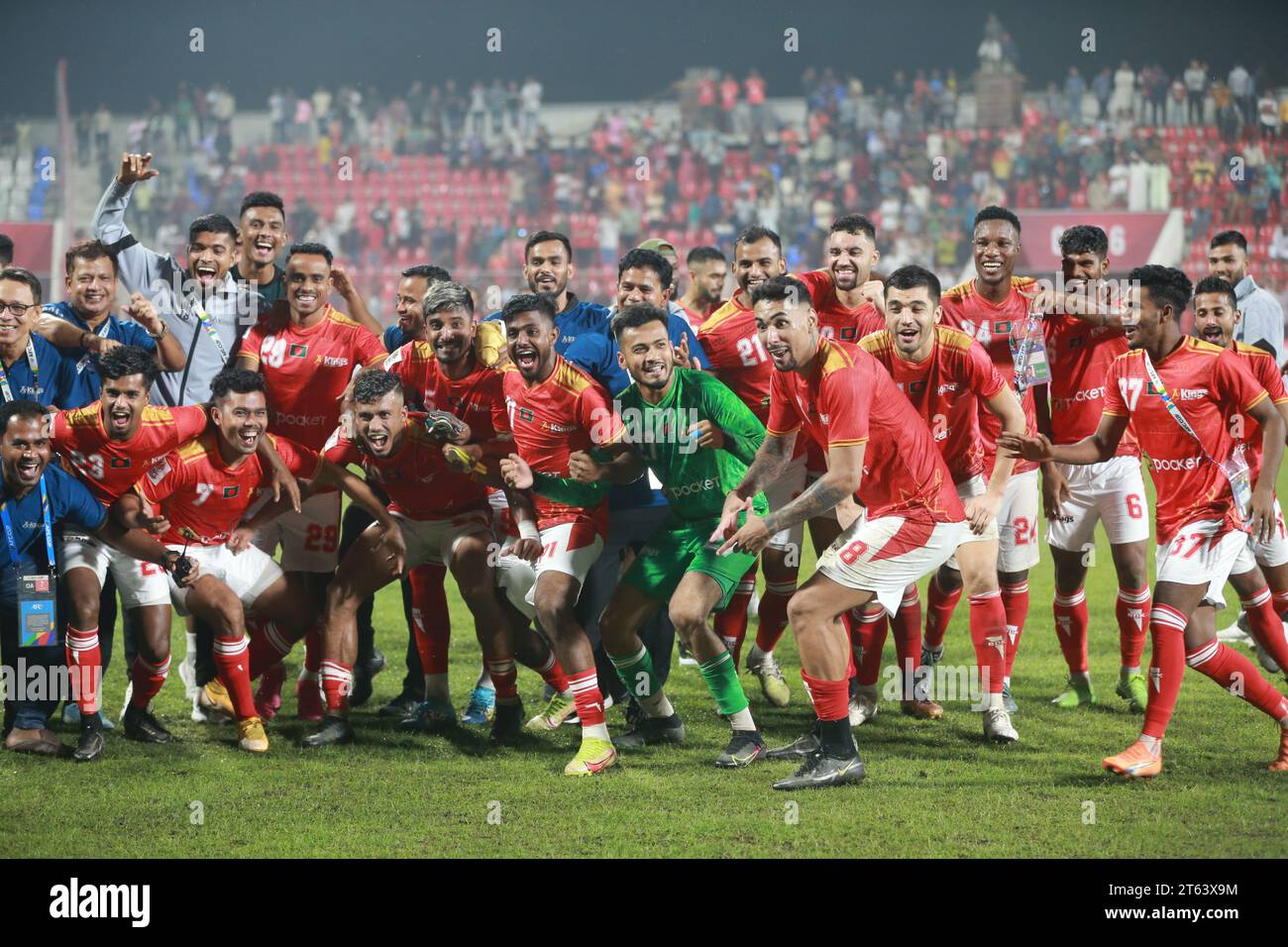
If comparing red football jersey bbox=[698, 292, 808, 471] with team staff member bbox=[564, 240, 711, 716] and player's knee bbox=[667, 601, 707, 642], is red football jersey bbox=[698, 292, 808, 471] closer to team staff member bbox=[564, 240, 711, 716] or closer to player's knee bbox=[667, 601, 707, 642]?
team staff member bbox=[564, 240, 711, 716]

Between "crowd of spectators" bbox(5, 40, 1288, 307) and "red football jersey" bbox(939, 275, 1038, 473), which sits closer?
"red football jersey" bbox(939, 275, 1038, 473)

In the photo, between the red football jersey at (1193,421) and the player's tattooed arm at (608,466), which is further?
the player's tattooed arm at (608,466)

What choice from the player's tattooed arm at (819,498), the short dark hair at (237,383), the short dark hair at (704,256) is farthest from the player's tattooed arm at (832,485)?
the short dark hair at (704,256)

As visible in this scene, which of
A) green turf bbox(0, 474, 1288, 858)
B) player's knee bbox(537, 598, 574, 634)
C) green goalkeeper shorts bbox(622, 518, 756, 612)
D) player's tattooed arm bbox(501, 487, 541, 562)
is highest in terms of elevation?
player's tattooed arm bbox(501, 487, 541, 562)

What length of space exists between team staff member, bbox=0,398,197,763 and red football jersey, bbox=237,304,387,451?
3.26 feet

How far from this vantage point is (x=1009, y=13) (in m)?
27.4

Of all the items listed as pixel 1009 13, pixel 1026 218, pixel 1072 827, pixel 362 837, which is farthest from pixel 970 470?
pixel 1009 13

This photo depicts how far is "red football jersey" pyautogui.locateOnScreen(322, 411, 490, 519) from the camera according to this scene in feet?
20.7

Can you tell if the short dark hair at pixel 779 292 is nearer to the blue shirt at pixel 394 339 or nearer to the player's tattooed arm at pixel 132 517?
the blue shirt at pixel 394 339

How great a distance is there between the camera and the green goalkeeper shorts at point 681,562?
19.1ft

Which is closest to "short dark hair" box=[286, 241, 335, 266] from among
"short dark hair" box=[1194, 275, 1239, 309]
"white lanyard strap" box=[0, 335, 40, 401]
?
"white lanyard strap" box=[0, 335, 40, 401]

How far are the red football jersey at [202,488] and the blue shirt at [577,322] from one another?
140cm

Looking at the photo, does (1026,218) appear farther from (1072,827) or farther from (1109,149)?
(1072,827)

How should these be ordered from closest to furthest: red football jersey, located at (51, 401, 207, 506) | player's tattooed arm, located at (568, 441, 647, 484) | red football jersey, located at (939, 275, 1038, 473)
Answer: player's tattooed arm, located at (568, 441, 647, 484), red football jersey, located at (51, 401, 207, 506), red football jersey, located at (939, 275, 1038, 473)
